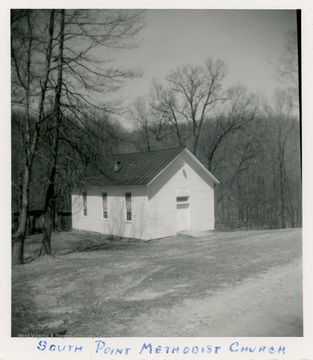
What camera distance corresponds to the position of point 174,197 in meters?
18.1

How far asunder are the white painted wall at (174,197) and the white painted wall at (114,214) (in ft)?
1.62

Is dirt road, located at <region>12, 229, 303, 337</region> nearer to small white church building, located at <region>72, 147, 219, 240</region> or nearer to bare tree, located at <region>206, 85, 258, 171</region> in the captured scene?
small white church building, located at <region>72, 147, 219, 240</region>

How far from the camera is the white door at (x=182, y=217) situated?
18125 mm

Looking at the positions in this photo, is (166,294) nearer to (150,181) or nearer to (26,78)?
(26,78)

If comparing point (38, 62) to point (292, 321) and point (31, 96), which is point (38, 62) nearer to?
point (31, 96)

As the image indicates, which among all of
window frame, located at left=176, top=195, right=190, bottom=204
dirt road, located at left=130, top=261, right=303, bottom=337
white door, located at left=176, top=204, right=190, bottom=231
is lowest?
dirt road, located at left=130, top=261, right=303, bottom=337

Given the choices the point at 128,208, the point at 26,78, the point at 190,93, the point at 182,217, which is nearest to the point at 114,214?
the point at 128,208

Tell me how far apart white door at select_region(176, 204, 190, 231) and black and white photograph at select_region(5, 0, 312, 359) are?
6cm

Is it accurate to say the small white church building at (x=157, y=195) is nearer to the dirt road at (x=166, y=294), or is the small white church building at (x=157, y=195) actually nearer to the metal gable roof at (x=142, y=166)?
the metal gable roof at (x=142, y=166)

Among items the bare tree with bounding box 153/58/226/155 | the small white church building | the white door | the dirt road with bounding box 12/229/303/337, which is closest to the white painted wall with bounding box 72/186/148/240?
the small white church building

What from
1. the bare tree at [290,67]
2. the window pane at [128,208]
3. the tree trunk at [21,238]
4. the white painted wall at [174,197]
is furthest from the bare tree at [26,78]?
the window pane at [128,208]

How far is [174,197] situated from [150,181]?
1.70 meters

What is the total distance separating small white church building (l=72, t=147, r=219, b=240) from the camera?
17.5 meters
